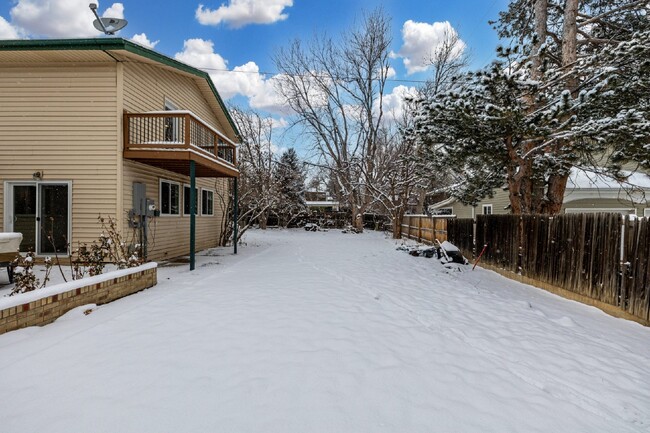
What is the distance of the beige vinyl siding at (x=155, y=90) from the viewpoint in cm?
819

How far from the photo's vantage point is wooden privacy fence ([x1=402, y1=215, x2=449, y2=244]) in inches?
521

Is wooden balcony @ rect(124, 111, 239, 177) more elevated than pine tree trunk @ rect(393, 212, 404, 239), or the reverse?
wooden balcony @ rect(124, 111, 239, 177)

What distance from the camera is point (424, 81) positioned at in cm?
2098

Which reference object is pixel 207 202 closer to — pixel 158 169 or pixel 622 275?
pixel 158 169

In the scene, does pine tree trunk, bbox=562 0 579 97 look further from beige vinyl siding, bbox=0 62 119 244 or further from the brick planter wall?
beige vinyl siding, bbox=0 62 119 244

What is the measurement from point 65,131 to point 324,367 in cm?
855

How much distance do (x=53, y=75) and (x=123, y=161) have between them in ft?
8.59

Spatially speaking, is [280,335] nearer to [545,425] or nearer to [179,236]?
[545,425]

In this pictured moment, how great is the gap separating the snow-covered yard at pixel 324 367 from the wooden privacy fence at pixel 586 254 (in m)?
0.44

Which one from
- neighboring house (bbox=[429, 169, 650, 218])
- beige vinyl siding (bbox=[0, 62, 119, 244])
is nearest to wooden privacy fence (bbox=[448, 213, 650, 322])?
neighboring house (bbox=[429, 169, 650, 218])

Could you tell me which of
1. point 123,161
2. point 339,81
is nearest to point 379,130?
point 339,81

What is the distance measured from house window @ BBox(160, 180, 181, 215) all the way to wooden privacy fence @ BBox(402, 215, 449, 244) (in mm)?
9554

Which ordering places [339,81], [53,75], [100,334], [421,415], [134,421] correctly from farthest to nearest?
1. [339,81]
2. [53,75]
3. [100,334]
4. [421,415]
5. [134,421]

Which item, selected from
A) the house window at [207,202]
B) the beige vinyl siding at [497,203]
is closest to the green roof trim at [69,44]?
the house window at [207,202]
